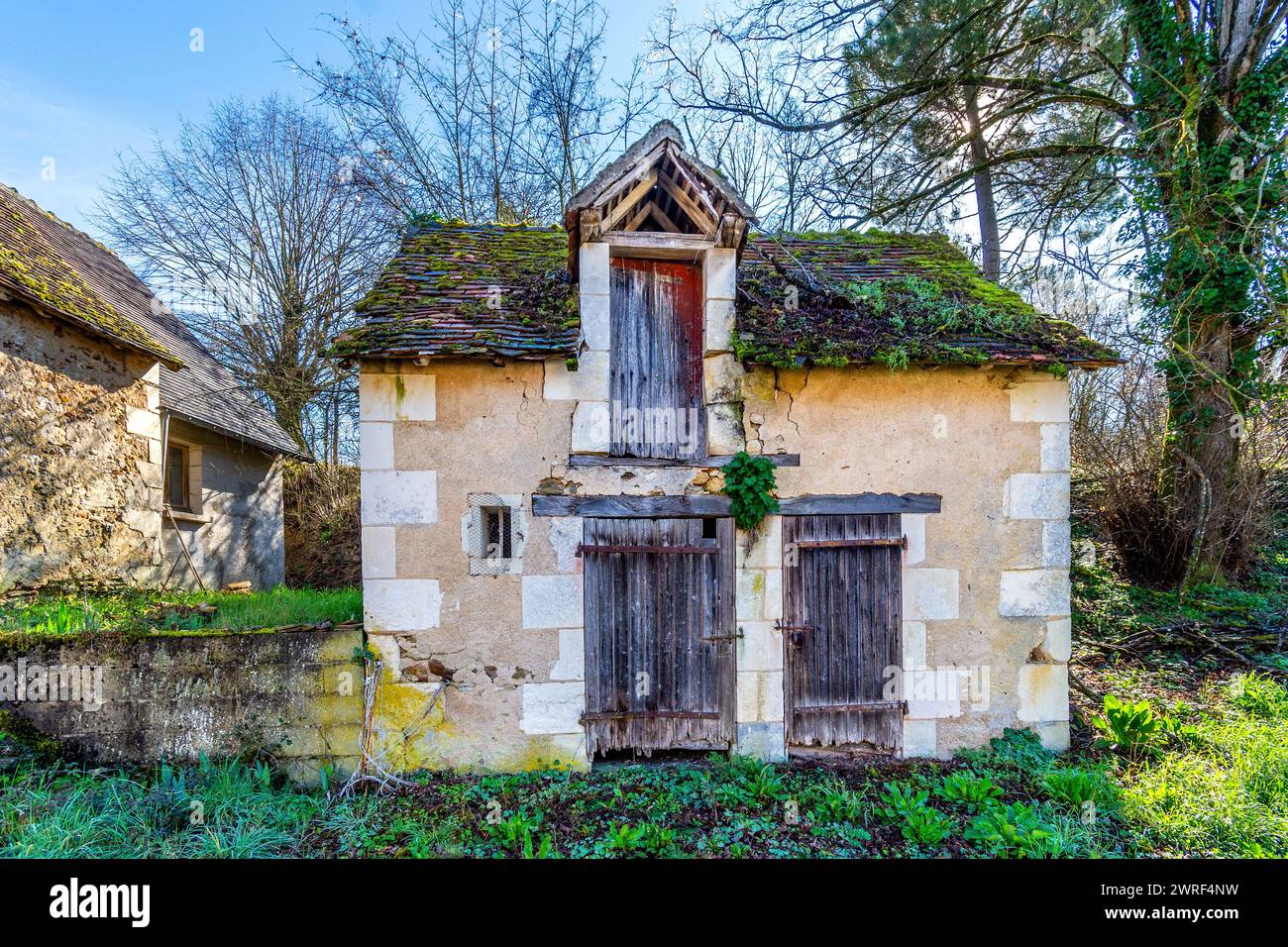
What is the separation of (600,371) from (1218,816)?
560 centimetres

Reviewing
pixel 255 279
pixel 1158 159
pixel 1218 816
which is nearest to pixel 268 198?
pixel 255 279

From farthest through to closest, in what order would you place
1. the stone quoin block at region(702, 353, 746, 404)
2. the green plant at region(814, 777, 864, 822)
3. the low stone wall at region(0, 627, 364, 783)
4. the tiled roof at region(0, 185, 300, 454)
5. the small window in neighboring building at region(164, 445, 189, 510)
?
the small window in neighboring building at region(164, 445, 189, 510), the tiled roof at region(0, 185, 300, 454), the stone quoin block at region(702, 353, 746, 404), the low stone wall at region(0, 627, 364, 783), the green plant at region(814, 777, 864, 822)

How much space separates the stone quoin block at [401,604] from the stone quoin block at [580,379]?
1932mm

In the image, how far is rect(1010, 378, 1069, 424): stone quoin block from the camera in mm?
5148

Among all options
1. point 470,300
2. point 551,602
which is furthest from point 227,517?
point 551,602

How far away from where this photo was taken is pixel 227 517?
403 inches

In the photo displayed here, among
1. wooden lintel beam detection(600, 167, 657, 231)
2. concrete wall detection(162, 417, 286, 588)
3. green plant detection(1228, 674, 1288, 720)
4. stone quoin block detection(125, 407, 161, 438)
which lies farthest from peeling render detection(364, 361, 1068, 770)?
concrete wall detection(162, 417, 286, 588)

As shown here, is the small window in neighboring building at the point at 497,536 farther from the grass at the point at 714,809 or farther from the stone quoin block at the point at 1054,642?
the stone quoin block at the point at 1054,642

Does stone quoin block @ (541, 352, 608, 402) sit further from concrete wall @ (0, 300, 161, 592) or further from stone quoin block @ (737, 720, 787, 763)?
concrete wall @ (0, 300, 161, 592)

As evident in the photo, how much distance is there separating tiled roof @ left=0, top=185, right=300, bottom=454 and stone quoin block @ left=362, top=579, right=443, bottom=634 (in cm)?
583

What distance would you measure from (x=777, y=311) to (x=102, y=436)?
883cm

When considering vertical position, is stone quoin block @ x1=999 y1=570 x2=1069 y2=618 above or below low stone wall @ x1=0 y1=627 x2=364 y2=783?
above

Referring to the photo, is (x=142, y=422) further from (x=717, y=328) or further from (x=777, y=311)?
(x=777, y=311)
